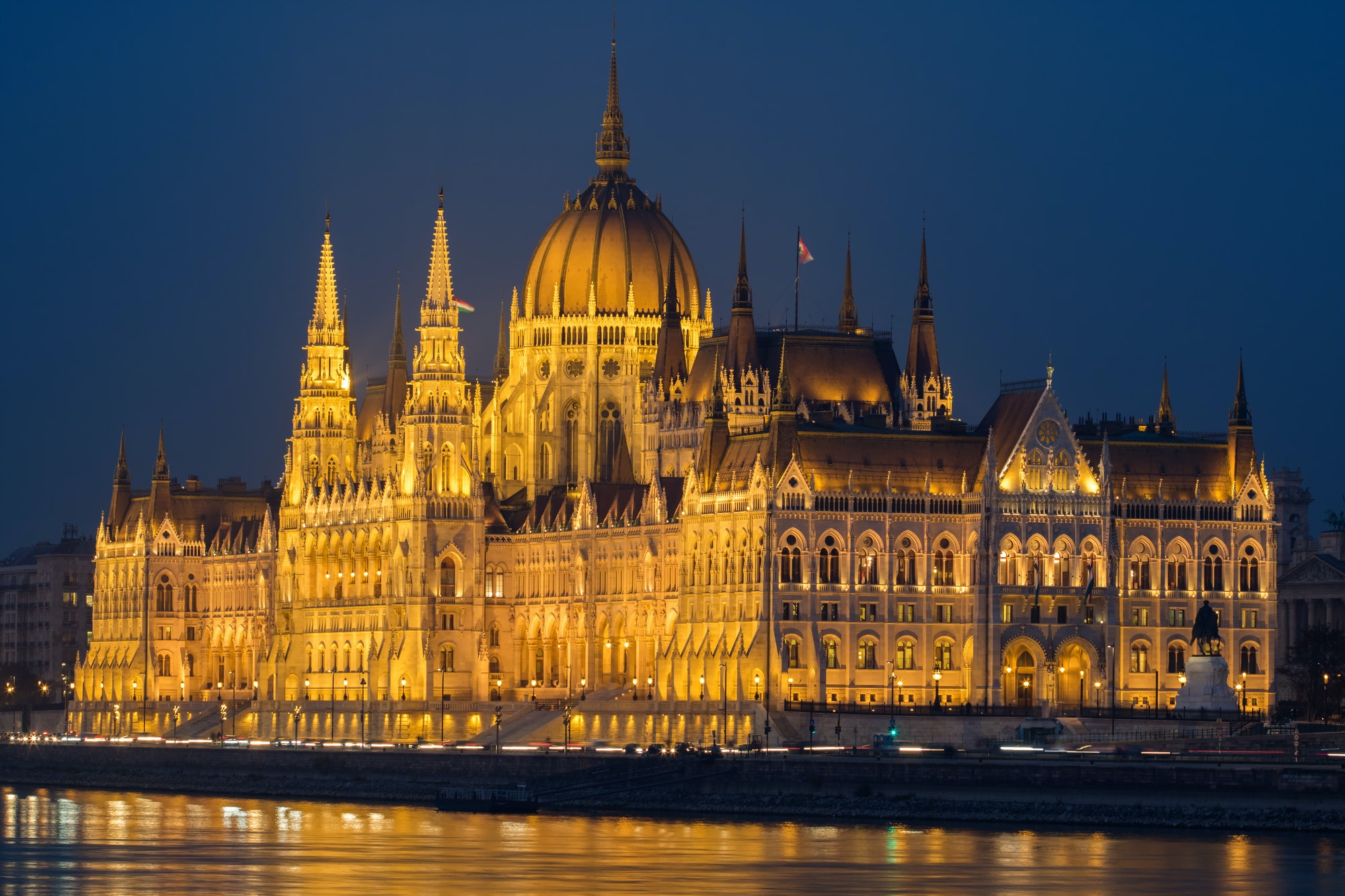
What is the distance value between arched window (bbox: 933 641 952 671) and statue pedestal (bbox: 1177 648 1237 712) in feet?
50.2

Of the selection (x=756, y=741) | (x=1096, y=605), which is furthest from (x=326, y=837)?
(x=1096, y=605)

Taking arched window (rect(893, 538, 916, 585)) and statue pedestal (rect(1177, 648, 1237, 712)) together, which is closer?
statue pedestal (rect(1177, 648, 1237, 712))

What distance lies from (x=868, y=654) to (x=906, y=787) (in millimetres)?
33617

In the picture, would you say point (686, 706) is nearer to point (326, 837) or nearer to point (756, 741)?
point (756, 741)

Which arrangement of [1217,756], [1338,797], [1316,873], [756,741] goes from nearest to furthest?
[1316,873] < [1338,797] < [1217,756] < [756,741]

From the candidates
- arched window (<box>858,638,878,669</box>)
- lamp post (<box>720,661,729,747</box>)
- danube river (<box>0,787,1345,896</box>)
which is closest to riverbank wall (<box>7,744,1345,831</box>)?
danube river (<box>0,787,1345,896</box>)

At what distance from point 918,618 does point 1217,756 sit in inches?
1485

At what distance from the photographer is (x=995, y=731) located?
185 metres

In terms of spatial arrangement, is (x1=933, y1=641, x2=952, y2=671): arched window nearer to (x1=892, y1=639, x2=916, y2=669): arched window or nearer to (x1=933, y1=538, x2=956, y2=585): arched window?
(x1=892, y1=639, x2=916, y2=669): arched window

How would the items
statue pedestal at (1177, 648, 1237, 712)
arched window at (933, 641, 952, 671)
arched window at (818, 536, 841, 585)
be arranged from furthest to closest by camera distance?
arched window at (933, 641, 952, 671), arched window at (818, 536, 841, 585), statue pedestal at (1177, 648, 1237, 712)

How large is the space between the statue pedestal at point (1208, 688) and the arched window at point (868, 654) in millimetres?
17493

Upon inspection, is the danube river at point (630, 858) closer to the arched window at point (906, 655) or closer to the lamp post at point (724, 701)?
the lamp post at point (724, 701)

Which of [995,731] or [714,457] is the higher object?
[714,457]

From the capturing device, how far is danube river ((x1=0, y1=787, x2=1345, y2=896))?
133 meters
